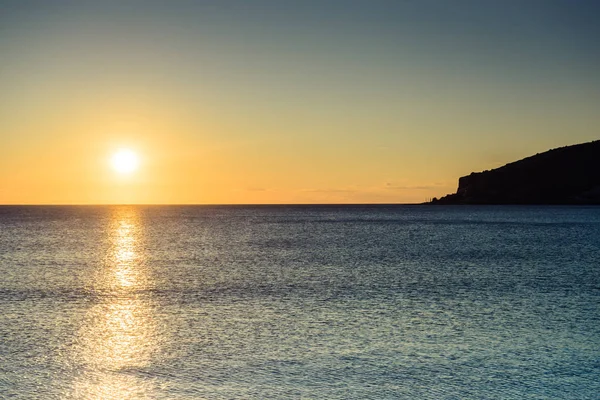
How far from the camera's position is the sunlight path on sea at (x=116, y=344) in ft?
68.6

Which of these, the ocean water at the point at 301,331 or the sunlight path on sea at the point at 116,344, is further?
the ocean water at the point at 301,331

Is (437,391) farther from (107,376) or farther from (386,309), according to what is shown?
(386,309)

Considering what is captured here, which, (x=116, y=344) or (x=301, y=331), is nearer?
(x=116, y=344)

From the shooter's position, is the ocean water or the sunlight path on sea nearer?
the sunlight path on sea

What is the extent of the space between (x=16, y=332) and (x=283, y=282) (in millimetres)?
21442

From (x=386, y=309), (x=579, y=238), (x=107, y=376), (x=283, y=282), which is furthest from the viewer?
(x=579, y=238)

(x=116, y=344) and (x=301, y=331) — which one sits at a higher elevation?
(x=301, y=331)

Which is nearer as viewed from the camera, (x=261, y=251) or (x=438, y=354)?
(x=438, y=354)

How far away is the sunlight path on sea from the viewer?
2092 cm

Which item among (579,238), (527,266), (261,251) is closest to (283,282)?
(527,266)

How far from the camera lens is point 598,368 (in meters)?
23.2

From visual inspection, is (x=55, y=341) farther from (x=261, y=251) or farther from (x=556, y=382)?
(x=261, y=251)

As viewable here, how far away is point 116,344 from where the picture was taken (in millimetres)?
27062

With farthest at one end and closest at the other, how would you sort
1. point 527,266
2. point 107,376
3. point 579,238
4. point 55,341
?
point 579,238 → point 527,266 → point 55,341 → point 107,376
